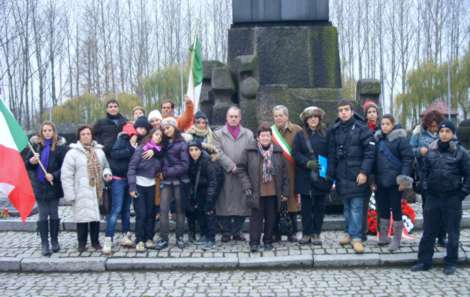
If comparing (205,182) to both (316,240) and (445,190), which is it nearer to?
(316,240)

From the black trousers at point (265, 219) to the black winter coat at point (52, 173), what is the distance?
101 inches

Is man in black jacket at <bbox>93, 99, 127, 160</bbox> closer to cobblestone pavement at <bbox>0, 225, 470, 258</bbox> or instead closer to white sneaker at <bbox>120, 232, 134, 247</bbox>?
white sneaker at <bbox>120, 232, 134, 247</bbox>

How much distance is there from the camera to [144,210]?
7.07m

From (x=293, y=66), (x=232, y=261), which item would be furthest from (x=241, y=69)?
(x=232, y=261)

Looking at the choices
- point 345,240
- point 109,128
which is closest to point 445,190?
point 345,240

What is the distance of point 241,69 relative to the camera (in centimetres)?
934

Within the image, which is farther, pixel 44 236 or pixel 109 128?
pixel 109 128

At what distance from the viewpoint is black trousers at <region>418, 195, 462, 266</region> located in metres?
6.17

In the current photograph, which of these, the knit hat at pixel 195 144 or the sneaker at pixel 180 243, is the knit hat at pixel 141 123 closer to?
the knit hat at pixel 195 144

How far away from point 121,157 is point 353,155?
3042 mm

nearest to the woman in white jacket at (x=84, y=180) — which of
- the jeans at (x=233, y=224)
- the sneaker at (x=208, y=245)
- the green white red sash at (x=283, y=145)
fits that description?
the sneaker at (x=208, y=245)

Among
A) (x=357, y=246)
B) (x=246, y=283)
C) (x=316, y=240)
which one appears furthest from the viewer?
(x=316, y=240)

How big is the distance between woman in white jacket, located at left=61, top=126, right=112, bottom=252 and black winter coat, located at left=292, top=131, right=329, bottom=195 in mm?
2469

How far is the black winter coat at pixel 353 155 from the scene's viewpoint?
267 inches
